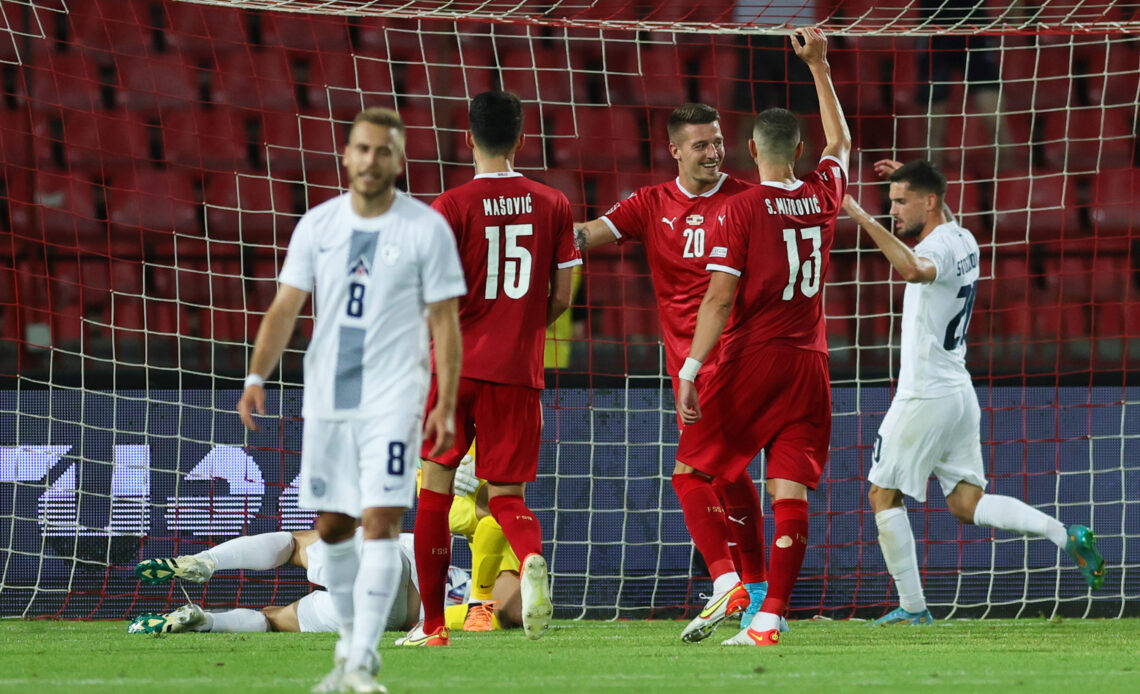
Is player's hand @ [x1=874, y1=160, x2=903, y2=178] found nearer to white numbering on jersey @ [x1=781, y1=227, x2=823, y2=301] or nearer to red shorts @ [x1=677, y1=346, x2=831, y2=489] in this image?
white numbering on jersey @ [x1=781, y1=227, x2=823, y2=301]

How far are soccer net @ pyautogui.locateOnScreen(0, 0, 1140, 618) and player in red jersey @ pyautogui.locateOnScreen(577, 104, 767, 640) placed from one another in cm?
110

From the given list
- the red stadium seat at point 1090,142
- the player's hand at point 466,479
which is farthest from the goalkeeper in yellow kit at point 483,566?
the red stadium seat at point 1090,142

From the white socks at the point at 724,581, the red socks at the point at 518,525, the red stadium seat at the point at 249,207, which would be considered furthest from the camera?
the red stadium seat at the point at 249,207

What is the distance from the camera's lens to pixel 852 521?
7.64 meters

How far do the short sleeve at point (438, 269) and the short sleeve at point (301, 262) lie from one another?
0.30 m

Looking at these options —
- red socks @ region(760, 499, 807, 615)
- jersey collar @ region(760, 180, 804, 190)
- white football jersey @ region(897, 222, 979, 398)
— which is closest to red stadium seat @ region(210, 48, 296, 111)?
white football jersey @ region(897, 222, 979, 398)

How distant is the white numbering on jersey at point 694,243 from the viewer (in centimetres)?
590

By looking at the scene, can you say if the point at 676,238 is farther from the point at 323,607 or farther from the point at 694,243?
the point at 323,607

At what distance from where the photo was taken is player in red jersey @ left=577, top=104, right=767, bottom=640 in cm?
587

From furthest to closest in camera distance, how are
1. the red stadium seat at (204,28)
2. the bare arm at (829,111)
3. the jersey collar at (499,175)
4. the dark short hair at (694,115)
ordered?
the red stadium seat at (204,28) → the dark short hair at (694,115) → the bare arm at (829,111) → the jersey collar at (499,175)

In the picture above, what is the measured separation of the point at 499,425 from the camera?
528 cm

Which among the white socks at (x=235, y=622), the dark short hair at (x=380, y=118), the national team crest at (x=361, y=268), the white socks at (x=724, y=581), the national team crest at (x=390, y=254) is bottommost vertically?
the white socks at (x=235, y=622)

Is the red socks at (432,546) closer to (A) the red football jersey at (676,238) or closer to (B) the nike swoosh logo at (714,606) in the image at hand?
(B) the nike swoosh logo at (714,606)

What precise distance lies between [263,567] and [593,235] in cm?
216
